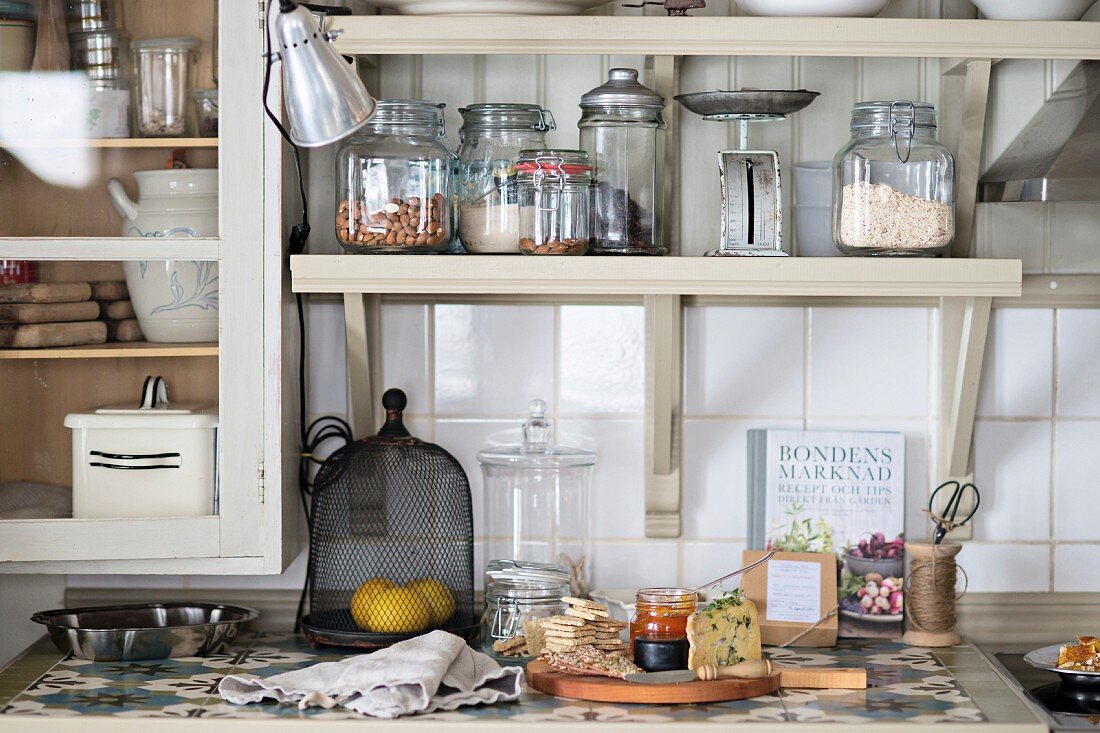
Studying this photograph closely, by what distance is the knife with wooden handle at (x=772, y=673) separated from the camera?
1612 millimetres

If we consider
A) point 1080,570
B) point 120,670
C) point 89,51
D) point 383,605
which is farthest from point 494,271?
point 1080,570

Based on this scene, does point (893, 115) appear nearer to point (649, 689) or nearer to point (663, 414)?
point (663, 414)

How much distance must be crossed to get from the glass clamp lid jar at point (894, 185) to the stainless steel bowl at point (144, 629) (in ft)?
3.60

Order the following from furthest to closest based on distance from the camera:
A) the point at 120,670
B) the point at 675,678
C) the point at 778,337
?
the point at 778,337 < the point at 120,670 < the point at 675,678

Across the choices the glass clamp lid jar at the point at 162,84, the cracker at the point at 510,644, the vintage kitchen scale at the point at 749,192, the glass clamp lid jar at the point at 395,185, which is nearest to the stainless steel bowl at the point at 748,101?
the vintage kitchen scale at the point at 749,192

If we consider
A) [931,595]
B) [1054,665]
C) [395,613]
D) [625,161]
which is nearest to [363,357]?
[395,613]

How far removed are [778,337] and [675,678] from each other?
0.65 m

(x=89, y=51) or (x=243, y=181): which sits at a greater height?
(x=89, y=51)

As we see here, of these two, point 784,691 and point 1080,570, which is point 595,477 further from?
point 1080,570

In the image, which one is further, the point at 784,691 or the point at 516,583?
the point at 516,583

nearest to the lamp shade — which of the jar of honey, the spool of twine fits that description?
the jar of honey

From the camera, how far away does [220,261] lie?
5.78 feet

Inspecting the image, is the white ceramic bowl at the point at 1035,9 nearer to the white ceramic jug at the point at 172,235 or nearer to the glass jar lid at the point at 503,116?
the glass jar lid at the point at 503,116

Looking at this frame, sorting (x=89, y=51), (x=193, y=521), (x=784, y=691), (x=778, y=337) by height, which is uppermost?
(x=89, y=51)
